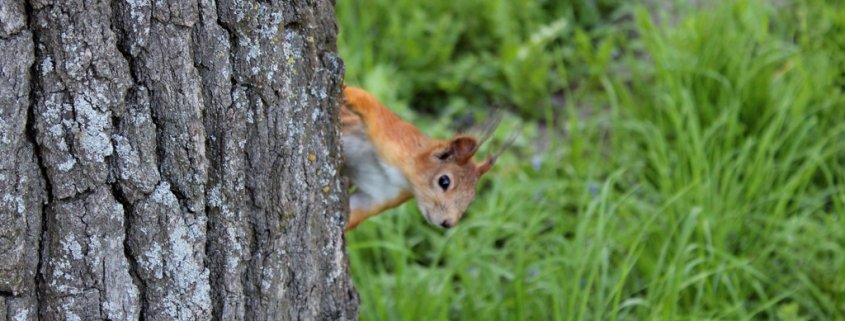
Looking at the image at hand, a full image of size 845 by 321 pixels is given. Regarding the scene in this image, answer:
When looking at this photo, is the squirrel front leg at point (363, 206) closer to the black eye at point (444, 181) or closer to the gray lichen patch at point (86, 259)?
the black eye at point (444, 181)

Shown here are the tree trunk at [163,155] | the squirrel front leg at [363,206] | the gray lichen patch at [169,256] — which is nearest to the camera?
the tree trunk at [163,155]

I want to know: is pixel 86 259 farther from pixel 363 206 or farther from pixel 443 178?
pixel 443 178

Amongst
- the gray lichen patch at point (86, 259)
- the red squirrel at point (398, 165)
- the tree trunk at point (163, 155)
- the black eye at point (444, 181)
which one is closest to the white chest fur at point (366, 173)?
the red squirrel at point (398, 165)

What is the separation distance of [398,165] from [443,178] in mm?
107

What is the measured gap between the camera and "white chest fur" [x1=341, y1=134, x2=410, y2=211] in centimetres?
238

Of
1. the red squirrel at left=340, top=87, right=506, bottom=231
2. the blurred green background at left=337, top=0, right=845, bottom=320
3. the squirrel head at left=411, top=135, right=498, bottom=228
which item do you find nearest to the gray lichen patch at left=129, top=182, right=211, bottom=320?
the red squirrel at left=340, top=87, right=506, bottom=231

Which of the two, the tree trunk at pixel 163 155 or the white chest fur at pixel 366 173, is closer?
the tree trunk at pixel 163 155

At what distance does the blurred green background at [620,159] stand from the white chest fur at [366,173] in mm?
516

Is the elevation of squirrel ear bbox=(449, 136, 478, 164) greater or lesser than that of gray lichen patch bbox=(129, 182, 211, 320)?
greater

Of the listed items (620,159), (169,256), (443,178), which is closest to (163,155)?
(169,256)

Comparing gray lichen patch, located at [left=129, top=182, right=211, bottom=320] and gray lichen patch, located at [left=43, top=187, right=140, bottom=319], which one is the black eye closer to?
gray lichen patch, located at [left=129, top=182, right=211, bottom=320]

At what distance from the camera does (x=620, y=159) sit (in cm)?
381

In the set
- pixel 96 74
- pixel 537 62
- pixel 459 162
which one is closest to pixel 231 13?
pixel 96 74

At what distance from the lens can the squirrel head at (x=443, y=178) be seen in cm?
245
